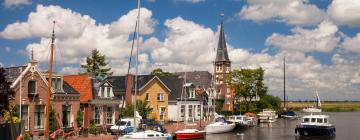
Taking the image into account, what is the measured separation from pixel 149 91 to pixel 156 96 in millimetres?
1790

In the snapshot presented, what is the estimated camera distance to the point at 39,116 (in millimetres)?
46656

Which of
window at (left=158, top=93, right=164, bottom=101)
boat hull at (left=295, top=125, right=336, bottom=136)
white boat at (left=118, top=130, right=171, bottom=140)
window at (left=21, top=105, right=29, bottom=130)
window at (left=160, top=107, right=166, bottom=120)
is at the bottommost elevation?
boat hull at (left=295, top=125, right=336, bottom=136)

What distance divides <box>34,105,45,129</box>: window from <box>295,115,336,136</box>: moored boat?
3488 cm

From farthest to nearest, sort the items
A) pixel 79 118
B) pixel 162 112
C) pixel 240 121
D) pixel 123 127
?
pixel 240 121, pixel 162 112, pixel 123 127, pixel 79 118

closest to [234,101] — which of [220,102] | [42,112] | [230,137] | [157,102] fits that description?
[220,102]

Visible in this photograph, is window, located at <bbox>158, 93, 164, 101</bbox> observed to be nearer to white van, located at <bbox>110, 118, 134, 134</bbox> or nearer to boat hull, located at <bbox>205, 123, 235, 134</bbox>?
boat hull, located at <bbox>205, 123, 235, 134</bbox>

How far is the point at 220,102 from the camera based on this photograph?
4380 inches

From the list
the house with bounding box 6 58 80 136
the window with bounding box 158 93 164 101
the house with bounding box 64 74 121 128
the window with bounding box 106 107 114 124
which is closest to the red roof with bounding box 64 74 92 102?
the house with bounding box 64 74 121 128

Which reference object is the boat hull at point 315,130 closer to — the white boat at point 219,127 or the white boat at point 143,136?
the white boat at point 219,127

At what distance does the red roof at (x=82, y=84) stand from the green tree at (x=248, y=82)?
53982 millimetres

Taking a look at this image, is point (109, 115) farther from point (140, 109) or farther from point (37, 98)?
point (37, 98)

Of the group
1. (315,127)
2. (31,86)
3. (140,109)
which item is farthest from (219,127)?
(31,86)

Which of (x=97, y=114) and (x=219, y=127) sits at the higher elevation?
(x=97, y=114)

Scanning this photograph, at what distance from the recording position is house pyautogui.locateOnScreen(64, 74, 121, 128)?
54125 millimetres
